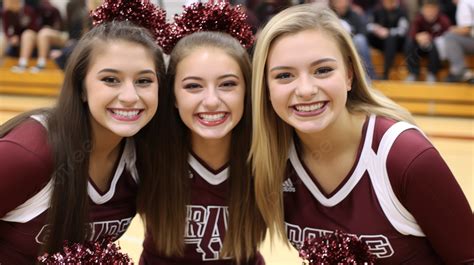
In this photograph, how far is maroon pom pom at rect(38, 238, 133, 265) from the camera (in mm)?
2248

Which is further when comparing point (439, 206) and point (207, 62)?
point (207, 62)

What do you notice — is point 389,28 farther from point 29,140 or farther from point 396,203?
point 29,140

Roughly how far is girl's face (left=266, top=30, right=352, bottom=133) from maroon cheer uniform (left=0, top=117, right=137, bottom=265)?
0.67 meters

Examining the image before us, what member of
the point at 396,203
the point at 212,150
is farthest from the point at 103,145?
the point at 396,203

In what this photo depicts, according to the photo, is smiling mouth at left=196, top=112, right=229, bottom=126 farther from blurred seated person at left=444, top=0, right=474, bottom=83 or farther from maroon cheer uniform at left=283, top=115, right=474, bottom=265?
blurred seated person at left=444, top=0, right=474, bottom=83

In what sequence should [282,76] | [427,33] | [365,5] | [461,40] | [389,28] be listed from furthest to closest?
[365,5] < [389,28] < [427,33] < [461,40] < [282,76]

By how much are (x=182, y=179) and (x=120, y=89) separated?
430 millimetres

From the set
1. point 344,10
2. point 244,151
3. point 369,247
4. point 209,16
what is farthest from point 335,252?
point 344,10

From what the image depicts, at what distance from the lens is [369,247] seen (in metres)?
2.22

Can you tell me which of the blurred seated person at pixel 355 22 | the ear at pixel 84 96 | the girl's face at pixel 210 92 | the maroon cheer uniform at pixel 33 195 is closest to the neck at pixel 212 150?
the girl's face at pixel 210 92

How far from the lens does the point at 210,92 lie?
7.82 feet

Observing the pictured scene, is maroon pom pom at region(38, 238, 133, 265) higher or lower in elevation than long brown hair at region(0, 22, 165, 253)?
lower

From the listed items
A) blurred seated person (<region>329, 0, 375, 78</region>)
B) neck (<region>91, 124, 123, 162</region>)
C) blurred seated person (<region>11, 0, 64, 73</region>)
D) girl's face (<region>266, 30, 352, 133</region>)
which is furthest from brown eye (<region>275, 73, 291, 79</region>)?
blurred seated person (<region>11, 0, 64, 73</region>)

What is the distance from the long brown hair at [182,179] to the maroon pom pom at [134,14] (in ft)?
0.36
